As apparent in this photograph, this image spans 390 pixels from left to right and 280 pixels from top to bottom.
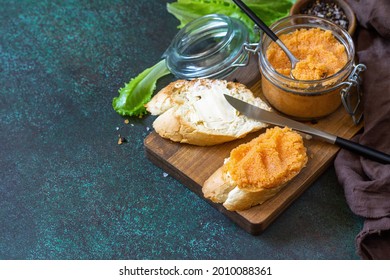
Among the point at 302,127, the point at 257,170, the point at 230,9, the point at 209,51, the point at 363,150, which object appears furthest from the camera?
the point at 230,9

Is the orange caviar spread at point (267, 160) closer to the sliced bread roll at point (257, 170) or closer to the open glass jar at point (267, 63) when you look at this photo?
the sliced bread roll at point (257, 170)

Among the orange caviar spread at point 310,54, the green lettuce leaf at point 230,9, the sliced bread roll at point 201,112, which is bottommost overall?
the sliced bread roll at point 201,112

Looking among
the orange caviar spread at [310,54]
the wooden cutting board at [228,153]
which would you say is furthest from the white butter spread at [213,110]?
the orange caviar spread at [310,54]

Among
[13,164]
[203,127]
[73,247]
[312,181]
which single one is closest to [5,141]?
[13,164]

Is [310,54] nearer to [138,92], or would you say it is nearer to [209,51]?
[209,51]

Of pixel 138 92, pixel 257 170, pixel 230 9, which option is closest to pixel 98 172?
pixel 138 92

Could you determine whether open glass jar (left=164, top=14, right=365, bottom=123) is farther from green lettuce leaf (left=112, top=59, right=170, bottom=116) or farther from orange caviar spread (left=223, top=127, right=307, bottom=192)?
orange caviar spread (left=223, top=127, right=307, bottom=192)

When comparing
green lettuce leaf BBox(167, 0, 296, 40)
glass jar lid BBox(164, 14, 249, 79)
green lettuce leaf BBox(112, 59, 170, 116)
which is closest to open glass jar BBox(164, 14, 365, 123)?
glass jar lid BBox(164, 14, 249, 79)
